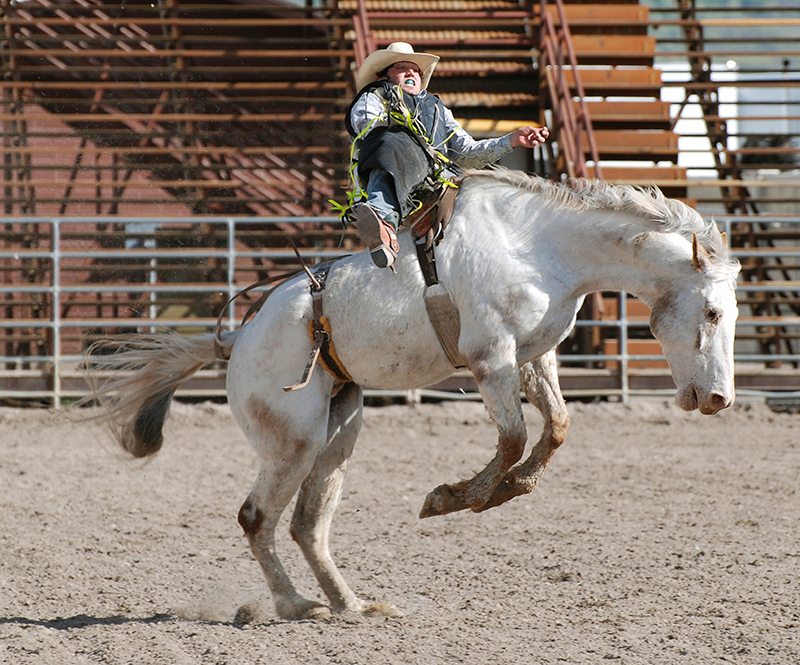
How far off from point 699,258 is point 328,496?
1.85m

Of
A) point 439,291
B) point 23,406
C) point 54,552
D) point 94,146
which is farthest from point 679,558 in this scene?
point 94,146

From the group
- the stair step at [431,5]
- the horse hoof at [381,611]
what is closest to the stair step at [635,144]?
the stair step at [431,5]

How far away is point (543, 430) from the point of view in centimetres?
359

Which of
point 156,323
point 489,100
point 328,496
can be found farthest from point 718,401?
point 489,100

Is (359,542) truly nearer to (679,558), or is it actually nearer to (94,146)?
(679,558)

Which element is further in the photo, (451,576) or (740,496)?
(740,496)

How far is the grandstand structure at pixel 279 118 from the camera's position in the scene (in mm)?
10961

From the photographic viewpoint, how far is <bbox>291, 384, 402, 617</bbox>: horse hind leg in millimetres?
3803

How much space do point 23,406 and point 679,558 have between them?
7.08 metres

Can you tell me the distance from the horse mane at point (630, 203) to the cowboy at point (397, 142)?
166 millimetres

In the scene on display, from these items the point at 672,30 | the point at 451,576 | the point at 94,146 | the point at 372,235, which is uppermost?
the point at 672,30

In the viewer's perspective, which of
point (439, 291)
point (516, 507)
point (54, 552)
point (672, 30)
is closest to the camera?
point (439, 291)

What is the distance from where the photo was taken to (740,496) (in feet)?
19.2

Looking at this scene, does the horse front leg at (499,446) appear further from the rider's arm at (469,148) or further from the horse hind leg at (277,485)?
the rider's arm at (469,148)
